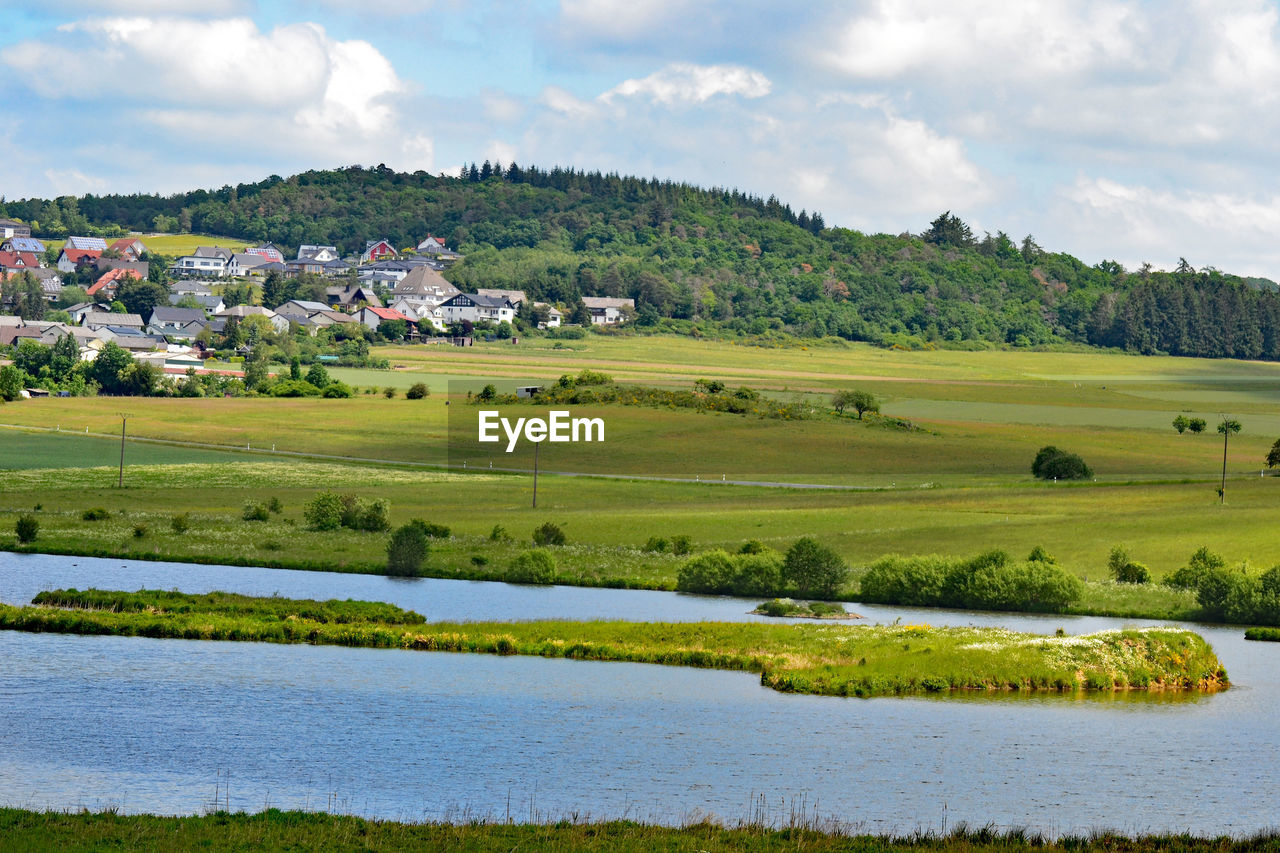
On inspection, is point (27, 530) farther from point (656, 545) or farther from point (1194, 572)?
point (1194, 572)

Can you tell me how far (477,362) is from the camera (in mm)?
183250

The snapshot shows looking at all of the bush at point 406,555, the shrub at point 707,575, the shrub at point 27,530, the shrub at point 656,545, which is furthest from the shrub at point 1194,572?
the shrub at point 27,530

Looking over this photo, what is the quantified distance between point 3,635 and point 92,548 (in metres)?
20.2

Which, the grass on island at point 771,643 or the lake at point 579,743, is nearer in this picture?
the lake at point 579,743

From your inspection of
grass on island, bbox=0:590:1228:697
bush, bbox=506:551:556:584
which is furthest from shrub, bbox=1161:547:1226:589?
bush, bbox=506:551:556:584

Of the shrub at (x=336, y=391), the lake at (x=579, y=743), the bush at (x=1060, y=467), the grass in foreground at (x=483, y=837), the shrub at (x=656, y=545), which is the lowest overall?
the lake at (x=579, y=743)

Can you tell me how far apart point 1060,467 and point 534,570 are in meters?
50.0

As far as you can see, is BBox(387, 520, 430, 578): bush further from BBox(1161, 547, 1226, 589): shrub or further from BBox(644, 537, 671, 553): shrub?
BBox(1161, 547, 1226, 589): shrub

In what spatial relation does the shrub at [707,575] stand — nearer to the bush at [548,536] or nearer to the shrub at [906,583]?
the shrub at [906,583]

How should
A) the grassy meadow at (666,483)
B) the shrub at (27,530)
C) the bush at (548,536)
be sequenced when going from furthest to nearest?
1. the bush at (548,536)
2. the grassy meadow at (666,483)
3. the shrub at (27,530)

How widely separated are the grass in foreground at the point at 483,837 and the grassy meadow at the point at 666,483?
3401cm

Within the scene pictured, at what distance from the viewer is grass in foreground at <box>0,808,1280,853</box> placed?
1065 inches

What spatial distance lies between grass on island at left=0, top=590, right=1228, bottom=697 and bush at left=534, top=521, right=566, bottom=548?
18.7 m

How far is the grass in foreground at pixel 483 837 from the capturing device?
27.0 metres
